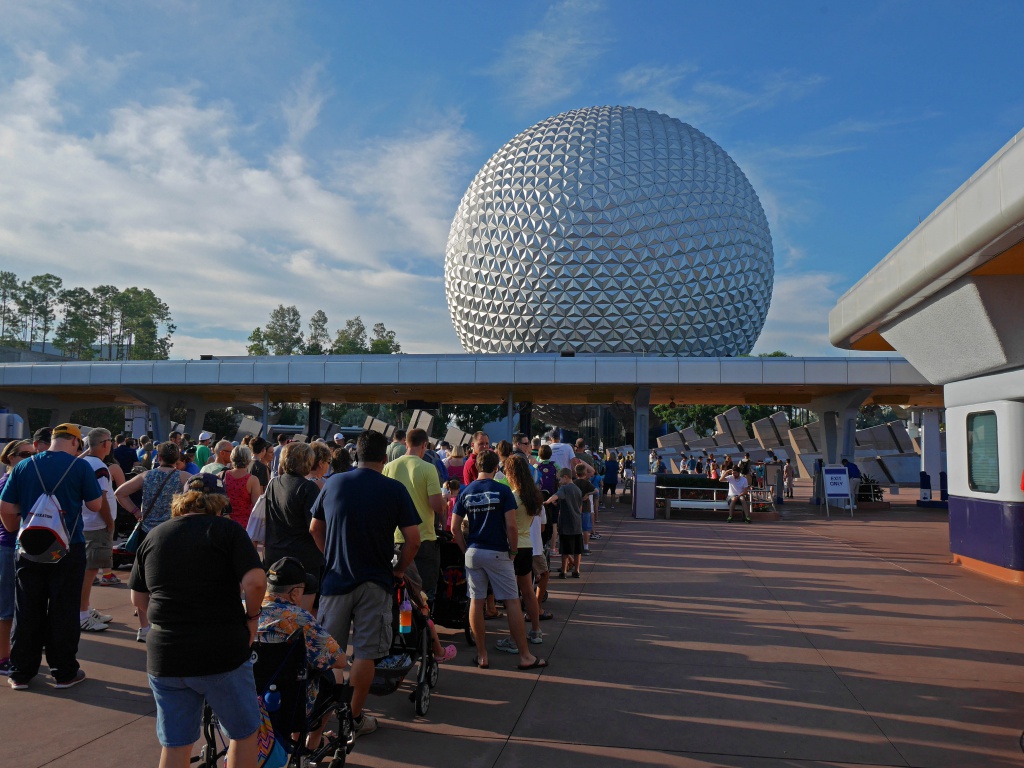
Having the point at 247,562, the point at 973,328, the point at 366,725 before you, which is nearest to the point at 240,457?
the point at 366,725

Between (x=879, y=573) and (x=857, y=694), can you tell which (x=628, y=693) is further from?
(x=879, y=573)

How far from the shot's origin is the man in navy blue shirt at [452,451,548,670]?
594 centimetres

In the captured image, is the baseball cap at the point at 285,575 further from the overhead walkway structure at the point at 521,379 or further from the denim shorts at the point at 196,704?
the overhead walkway structure at the point at 521,379

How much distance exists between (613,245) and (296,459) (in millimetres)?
28972

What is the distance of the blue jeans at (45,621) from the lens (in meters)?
5.46

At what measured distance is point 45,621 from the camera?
5.57m

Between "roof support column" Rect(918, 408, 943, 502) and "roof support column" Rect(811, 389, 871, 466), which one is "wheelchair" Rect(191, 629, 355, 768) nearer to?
"roof support column" Rect(811, 389, 871, 466)

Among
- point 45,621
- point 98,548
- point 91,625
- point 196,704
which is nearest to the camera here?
point 196,704

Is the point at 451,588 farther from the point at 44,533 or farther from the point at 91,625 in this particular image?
the point at 91,625

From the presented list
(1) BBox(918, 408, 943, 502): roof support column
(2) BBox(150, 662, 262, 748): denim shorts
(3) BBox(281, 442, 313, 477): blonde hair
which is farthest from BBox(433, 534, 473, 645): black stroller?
(1) BBox(918, 408, 943, 502): roof support column

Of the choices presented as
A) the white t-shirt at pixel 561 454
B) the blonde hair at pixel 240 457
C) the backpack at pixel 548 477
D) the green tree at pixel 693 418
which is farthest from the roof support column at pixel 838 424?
the green tree at pixel 693 418

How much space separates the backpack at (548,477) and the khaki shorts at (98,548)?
207 inches

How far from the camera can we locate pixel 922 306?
402 inches

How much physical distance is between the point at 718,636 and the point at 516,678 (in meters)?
2.36
